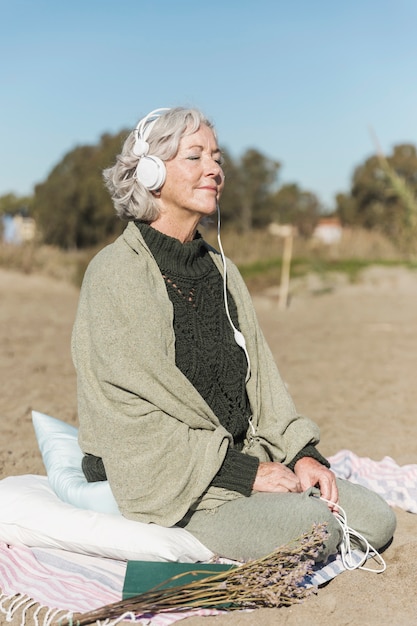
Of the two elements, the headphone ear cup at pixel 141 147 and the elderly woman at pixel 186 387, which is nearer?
the elderly woman at pixel 186 387

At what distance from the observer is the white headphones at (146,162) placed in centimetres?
312

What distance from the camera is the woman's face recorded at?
3.20 meters

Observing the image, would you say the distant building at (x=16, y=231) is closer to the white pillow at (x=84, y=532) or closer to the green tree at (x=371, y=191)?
the white pillow at (x=84, y=532)

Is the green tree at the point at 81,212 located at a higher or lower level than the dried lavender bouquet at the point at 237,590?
higher

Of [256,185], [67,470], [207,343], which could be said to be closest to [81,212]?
[256,185]

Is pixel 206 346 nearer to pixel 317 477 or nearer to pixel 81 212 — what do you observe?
pixel 317 477

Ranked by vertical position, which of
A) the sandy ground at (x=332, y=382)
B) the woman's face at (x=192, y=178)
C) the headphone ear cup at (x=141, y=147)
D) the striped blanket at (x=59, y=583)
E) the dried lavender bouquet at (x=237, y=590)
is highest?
the headphone ear cup at (x=141, y=147)

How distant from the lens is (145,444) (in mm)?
2934

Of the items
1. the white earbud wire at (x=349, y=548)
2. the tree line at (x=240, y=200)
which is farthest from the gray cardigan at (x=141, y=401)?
the tree line at (x=240, y=200)

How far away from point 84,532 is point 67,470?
0.49 m

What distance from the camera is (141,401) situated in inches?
116

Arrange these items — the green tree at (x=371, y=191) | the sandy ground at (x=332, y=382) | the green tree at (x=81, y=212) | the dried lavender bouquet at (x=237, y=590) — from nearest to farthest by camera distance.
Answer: the dried lavender bouquet at (x=237, y=590) < the sandy ground at (x=332, y=382) < the green tree at (x=81, y=212) < the green tree at (x=371, y=191)

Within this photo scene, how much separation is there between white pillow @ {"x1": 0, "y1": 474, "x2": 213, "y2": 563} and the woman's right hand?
1.09 ft

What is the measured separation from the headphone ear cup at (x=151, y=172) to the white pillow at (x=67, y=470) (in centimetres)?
124
